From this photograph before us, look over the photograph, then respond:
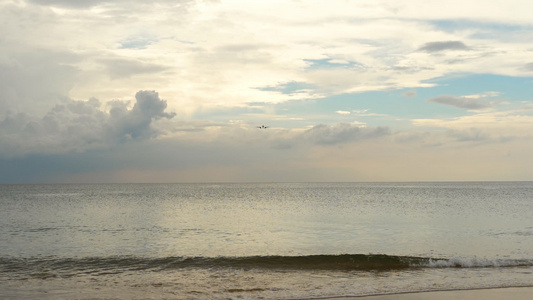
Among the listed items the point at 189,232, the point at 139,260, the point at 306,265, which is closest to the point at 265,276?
the point at 306,265

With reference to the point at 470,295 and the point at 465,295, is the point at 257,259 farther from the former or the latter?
the point at 470,295

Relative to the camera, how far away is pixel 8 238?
124 ft

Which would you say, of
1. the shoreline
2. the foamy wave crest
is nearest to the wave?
the foamy wave crest

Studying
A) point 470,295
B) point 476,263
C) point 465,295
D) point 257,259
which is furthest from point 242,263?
point 476,263

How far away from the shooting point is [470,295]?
18.9 m

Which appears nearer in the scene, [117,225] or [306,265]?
[306,265]

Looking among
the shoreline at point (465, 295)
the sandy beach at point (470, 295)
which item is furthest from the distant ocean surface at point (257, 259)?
the sandy beach at point (470, 295)

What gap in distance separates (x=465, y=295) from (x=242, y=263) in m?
13.1

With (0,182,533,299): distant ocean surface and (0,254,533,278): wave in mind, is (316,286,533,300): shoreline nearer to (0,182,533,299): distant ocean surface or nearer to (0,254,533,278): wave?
(0,182,533,299): distant ocean surface

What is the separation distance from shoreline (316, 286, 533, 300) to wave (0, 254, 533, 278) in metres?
6.31

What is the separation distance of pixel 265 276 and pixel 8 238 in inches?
1018

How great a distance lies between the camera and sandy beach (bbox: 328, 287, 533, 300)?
18.3 meters

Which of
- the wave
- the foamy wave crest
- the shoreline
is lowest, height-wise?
the wave

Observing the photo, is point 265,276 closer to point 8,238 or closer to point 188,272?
point 188,272
